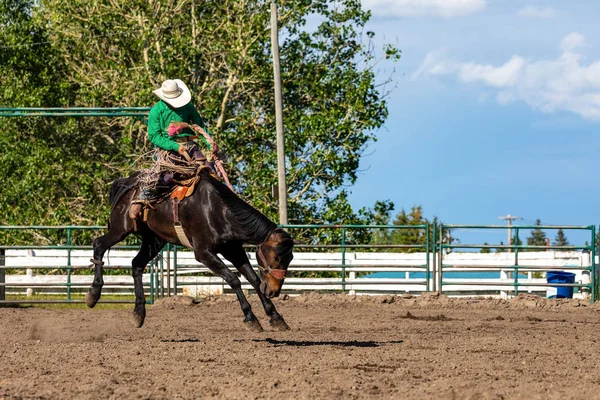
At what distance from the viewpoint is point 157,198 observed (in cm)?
954

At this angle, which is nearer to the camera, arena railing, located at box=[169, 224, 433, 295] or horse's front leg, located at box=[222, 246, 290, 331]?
horse's front leg, located at box=[222, 246, 290, 331]

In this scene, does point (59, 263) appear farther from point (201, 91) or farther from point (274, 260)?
point (274, 260)

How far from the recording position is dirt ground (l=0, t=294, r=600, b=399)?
6023 mm

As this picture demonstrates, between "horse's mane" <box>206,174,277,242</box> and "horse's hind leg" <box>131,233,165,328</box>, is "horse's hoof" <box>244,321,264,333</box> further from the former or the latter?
"horse's hind leg" <box>131,233,165,328</box>

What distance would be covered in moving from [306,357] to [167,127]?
3.28 m

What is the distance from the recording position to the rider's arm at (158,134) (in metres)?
9.40

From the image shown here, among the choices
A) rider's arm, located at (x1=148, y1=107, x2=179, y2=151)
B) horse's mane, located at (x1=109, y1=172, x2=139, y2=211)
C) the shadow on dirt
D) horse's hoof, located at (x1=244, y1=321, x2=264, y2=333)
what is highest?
rider's arm, located at (x1=148, y1=107, x2=179, y2=151)

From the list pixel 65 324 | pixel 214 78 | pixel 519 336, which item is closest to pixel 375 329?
pixel 519 336

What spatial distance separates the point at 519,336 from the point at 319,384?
425cm

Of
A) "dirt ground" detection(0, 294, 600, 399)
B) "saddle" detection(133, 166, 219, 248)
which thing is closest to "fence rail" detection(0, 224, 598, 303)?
"dirt ground" detection(0, 294, 600, 399)

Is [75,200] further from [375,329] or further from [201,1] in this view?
[375,329]

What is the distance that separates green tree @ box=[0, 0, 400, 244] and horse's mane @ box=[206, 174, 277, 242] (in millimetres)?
13478

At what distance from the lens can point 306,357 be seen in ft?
24.6

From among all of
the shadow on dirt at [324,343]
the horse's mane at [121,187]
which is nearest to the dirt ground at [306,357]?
the shadow on dirt at [324,343]
